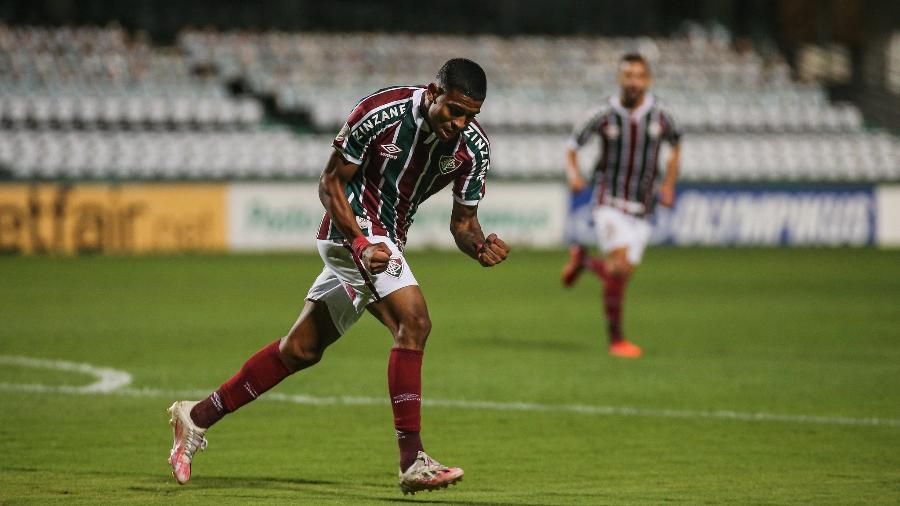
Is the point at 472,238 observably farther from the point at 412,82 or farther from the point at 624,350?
the point at 412,82

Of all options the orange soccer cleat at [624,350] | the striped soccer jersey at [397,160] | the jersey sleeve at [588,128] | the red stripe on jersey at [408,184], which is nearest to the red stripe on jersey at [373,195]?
the striped soccer jersey at [397,160]

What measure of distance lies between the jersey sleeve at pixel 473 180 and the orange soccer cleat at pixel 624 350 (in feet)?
17.5

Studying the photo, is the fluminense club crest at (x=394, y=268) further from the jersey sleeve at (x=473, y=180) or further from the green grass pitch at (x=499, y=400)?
the green grass pitch at (x=499, y=400)

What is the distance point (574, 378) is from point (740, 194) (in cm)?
1712

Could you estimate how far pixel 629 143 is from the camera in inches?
476

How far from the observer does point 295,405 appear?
353 inches

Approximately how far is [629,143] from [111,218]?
13.8 m

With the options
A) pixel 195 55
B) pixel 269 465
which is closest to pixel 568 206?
pixel 195 55

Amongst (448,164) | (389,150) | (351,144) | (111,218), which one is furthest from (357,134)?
(111,218)

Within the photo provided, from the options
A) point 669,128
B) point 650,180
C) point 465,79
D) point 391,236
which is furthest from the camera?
point 650,180

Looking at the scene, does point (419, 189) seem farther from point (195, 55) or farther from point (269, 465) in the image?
point (195, 55)

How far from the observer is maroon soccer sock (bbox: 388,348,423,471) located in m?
6.00

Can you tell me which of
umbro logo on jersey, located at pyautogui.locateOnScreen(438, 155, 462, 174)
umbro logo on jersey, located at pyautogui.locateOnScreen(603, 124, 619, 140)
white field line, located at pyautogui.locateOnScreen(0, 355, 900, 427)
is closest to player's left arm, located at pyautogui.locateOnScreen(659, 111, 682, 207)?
umbro logo on jersey, located at pyautogui.locateOnScreen(603, 124, 619, 140)

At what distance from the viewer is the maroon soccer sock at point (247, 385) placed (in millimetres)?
6582
